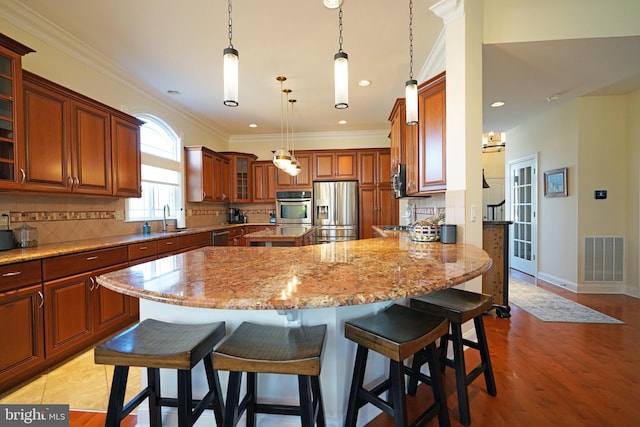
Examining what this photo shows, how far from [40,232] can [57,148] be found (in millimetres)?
783

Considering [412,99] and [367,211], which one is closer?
[412,99]

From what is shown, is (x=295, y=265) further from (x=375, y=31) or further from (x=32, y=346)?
(x=375, y=31)

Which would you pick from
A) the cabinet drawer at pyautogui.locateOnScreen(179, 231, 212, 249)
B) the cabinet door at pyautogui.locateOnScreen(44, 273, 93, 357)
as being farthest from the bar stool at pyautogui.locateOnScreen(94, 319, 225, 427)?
the cabinet drawer at pyautogui.locateOnScreen(179, 231, 212, 249)

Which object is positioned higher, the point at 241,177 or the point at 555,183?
the point at 241,177

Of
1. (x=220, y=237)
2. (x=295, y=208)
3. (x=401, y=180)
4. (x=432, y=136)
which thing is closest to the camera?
(x=432, y=136)

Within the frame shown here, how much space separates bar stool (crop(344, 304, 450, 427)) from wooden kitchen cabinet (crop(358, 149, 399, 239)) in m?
4.32

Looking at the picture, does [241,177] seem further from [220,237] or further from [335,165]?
[335,165]

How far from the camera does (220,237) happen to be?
15.3 feet

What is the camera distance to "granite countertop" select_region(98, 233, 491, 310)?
2.81 ft

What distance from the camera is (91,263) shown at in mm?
2361

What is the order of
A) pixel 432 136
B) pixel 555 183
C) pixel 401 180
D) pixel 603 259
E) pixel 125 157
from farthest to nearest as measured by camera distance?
pixel 555 183 < pixel 603 259 < pixel 401 180 < pixel 125 157 < pixel 432 136

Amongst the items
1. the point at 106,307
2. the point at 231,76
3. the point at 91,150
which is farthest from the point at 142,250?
the point at 231,76

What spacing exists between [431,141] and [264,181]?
409 cm

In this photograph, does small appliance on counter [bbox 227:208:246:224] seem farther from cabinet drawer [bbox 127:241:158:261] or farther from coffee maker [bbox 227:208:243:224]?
cabinet drawer [bbox 127:241:158:261]
